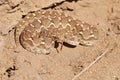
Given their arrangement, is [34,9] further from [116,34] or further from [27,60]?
[116,34]

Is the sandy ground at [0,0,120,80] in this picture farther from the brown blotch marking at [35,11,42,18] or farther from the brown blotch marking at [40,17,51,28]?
the brown blotch marking at [40,17,51,28]

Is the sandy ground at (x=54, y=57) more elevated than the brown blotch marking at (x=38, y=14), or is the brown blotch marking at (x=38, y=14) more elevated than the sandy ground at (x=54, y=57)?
the brown blotch marking at (x=38, y=14)

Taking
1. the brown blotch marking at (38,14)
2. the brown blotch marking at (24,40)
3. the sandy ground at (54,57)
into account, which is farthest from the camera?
A: the brown blotch marking at (38,14)

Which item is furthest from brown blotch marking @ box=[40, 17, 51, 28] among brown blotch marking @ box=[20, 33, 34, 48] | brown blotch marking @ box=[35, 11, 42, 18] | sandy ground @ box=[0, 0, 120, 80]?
brown blotch marking @ box=[20, 33, 34, 48]

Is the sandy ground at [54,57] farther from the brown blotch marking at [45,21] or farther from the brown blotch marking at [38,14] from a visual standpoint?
the brown blotch marking at [45,21]

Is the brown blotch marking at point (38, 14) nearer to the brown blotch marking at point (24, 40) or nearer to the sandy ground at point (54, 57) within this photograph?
the sandy ground at point (54, 57)

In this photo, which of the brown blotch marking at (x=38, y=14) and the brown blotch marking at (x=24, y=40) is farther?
the brown blotch marking at (x=38, y=14)

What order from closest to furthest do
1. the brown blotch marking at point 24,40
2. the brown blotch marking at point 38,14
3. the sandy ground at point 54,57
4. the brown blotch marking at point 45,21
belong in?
1. the sandy ground at point 54,57
2. the brown blotch marking at point 24,40
3. the brown blotch marking at point 38,14
4. the brown blotch marking at point 45,21

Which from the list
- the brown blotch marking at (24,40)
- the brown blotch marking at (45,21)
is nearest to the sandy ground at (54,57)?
the brown blotch marking at (24,40)

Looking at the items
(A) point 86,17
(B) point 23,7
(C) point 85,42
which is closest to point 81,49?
(C) point 85,42
